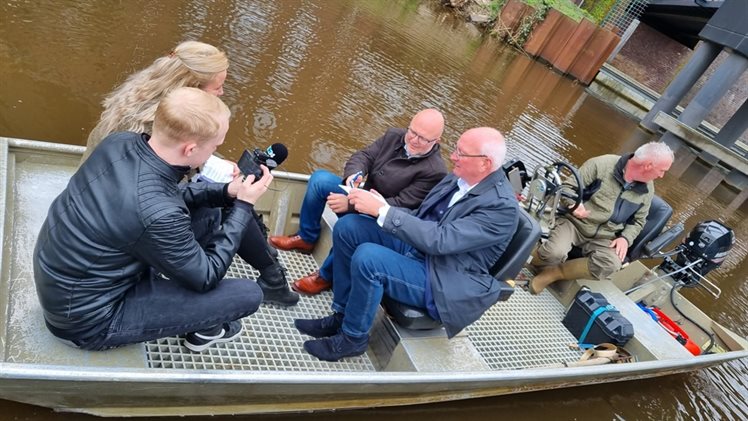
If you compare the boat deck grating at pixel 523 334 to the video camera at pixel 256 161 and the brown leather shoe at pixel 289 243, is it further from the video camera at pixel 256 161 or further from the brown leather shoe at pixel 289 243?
the video camera at pixel 256 161

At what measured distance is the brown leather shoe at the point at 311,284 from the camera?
3.39 metres

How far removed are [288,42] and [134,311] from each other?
Answer: 8.14 m

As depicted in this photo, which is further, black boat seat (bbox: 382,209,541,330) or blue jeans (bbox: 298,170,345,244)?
blue jeans (bbox: 298,170,345,244)

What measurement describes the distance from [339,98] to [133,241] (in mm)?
6633

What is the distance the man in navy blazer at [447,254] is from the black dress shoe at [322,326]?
0.06 metres

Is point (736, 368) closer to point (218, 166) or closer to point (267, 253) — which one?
point (267, 253)

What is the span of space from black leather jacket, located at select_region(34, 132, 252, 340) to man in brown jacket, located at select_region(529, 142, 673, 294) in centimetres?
349

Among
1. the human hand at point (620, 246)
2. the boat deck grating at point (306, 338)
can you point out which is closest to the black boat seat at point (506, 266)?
the boat deck grating at point (306, 338)

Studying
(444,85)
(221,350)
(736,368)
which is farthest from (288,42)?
(736,368)

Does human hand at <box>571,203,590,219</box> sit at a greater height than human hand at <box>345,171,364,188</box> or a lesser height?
greater

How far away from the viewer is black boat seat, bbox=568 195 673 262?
15.1ft

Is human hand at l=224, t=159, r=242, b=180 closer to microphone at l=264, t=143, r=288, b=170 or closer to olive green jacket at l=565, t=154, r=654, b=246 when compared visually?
microphone at l=264, t=143, r=288, b=170

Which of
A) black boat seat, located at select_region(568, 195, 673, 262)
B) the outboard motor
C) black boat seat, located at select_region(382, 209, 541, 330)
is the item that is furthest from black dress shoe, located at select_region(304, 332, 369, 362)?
the outboard motor

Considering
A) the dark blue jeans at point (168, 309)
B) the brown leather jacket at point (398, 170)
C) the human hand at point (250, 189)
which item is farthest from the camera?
the brown leather jacket at point (398, 170)
